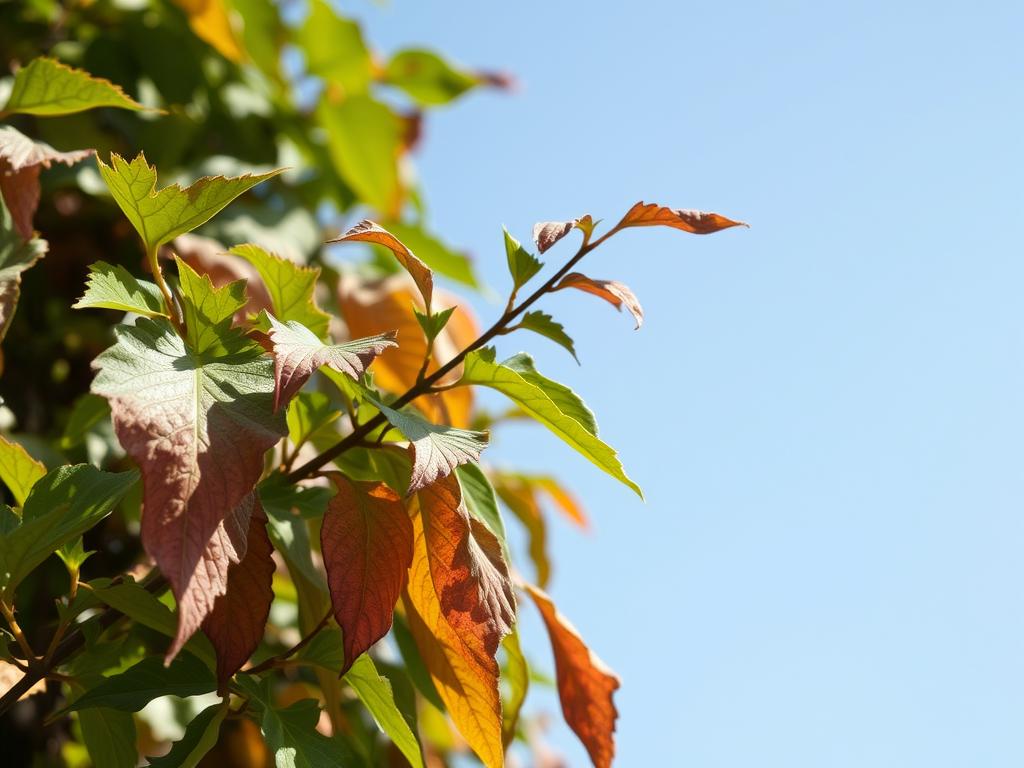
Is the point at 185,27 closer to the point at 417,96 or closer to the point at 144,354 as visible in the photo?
the point at 417,96

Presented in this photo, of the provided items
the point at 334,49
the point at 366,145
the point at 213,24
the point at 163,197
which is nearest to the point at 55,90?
the point at 163,197

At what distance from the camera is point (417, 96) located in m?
1.56

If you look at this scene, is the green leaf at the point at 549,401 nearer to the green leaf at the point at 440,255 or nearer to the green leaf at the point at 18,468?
the green leaf at the point at 18,468

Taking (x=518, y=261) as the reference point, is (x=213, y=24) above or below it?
below

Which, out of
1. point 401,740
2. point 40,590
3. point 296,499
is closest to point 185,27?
point 40,590

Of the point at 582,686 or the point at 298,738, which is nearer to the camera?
the point at 298,738

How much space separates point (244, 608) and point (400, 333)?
1.47 ft

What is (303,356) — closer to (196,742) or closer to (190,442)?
(190,442)

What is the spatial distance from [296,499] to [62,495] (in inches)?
5.4

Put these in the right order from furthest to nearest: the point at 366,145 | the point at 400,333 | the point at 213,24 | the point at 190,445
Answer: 1. the point at 366,145
2. the point at 213,24
3. the point at 400,333
4. the point at 190,445

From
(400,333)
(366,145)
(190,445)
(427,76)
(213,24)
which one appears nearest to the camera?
(190,445)

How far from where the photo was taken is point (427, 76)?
5.10 ft

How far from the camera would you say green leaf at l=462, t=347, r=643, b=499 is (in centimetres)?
52

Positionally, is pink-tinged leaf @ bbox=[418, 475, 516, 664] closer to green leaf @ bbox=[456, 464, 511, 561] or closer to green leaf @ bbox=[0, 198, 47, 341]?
green leaf @ bbox=[456, 464, 511, 561]
